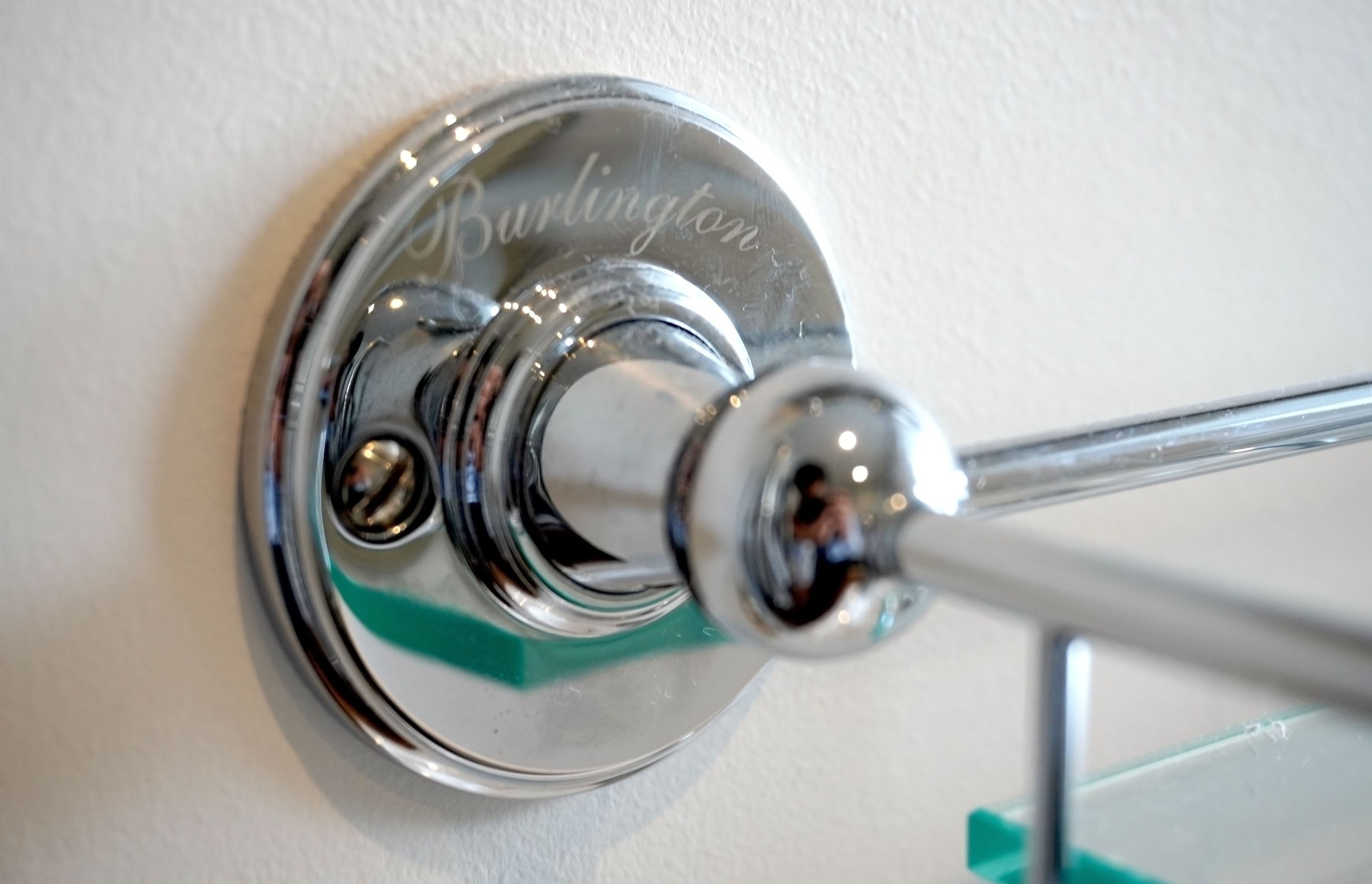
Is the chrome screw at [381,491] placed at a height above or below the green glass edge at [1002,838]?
above

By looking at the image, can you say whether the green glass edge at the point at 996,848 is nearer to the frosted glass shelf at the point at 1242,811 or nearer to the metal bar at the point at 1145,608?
the frosted glass shelf at the point at 1242,811

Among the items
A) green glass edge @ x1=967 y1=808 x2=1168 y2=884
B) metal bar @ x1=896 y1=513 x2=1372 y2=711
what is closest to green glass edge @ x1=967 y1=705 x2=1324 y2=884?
green glass edge @ x1=967 y1=808 x2=1168 y2=884

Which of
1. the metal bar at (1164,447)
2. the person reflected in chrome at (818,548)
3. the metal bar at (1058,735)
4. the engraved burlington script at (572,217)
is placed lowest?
the metal bar at (1058,735)

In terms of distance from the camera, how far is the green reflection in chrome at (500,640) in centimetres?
20

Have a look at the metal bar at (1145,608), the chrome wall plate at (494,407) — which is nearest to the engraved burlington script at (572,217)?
the chrome wall plate at (494,407)

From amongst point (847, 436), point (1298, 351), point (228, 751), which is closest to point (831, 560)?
point (847, 436)

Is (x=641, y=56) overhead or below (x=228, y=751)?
overhead

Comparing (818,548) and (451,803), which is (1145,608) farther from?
(451,803)

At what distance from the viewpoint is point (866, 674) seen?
286 mm

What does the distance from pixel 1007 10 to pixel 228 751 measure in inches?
8.7

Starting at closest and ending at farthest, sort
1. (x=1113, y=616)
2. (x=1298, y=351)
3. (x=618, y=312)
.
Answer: (x=1113, y=616) → (x=618, y=312) → (x=1298, y=351)

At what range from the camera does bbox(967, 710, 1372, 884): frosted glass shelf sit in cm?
21

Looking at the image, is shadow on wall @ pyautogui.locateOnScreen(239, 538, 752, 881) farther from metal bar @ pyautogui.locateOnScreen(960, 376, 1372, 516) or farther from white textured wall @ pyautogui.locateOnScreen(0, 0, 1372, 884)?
metal bar @ pyautogui.locateOnScreen(960, 376, 1372, 516)

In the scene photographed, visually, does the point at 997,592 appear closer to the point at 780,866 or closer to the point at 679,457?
the point at 679,457
